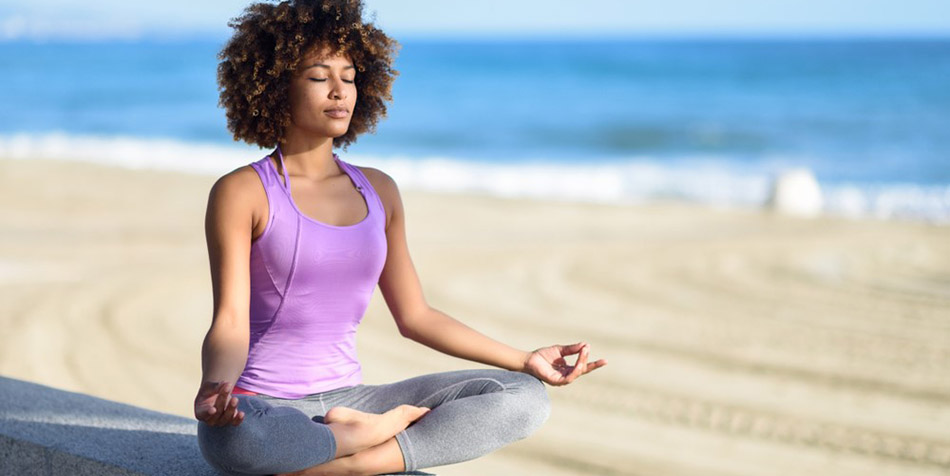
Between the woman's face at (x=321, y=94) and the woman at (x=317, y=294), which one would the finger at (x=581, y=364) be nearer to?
the woman at (x=317, y=294)

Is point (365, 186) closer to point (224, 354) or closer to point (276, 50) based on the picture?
point (276, 50)

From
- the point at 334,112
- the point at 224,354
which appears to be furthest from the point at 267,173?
the point at 224,354

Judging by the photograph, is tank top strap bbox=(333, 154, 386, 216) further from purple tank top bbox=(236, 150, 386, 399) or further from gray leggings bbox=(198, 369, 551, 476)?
gray leggings bbox=(198, 369, 551, 476)

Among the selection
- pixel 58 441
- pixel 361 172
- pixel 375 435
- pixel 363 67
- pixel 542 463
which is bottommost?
pixel 542 463

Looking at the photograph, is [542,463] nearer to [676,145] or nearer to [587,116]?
A: [676,145]

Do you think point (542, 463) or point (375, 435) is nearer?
point (375, 435)

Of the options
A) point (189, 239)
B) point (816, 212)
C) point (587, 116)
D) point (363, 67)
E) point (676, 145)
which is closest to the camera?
point (363, 67)

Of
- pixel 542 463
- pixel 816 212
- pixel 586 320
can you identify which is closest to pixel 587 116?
pixel 816 212

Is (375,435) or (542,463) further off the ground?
(375,435)

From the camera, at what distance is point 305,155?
2.84 meters

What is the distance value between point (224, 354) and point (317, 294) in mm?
295

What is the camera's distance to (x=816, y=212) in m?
12.2

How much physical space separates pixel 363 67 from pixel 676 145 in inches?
833

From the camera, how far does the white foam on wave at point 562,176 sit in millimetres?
14906
